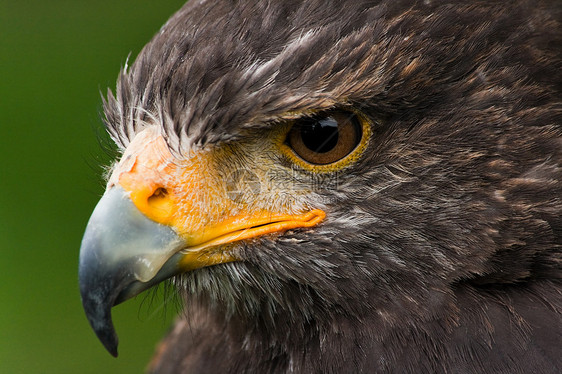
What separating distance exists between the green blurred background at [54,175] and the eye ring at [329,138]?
361 cm

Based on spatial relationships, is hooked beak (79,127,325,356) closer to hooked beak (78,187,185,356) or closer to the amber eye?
hooked beak (78,187,185,356)

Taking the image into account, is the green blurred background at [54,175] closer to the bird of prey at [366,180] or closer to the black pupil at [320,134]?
the bird of prey at [366,180]

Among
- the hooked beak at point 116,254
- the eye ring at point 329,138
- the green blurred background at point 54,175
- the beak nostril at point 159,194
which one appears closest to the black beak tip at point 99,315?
the hooked beak at point 116,254

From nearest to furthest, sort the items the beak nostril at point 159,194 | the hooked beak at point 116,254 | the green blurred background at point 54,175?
the hooked beak at point 116,254 < the beak nostril at point 159,194 < the green blurred background at point 54,175

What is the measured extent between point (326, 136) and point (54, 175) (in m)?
4.10

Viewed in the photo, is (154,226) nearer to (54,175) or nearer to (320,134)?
(320,134)

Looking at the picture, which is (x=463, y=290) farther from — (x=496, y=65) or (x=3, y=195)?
(x=3, y=195)

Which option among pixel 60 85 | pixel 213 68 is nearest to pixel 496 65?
pixel 213 68

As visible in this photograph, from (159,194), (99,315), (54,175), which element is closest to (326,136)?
(159,194)

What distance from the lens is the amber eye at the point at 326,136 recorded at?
2994 millimetres

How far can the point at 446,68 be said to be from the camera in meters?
2.99

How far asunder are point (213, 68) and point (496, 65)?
101 cm

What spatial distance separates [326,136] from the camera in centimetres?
301

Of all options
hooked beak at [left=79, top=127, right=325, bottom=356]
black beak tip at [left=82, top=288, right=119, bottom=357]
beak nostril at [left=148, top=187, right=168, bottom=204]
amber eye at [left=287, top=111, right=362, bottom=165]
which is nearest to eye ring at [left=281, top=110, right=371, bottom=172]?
amber eye at [left=287, top=111, right=362, bottom=165]
